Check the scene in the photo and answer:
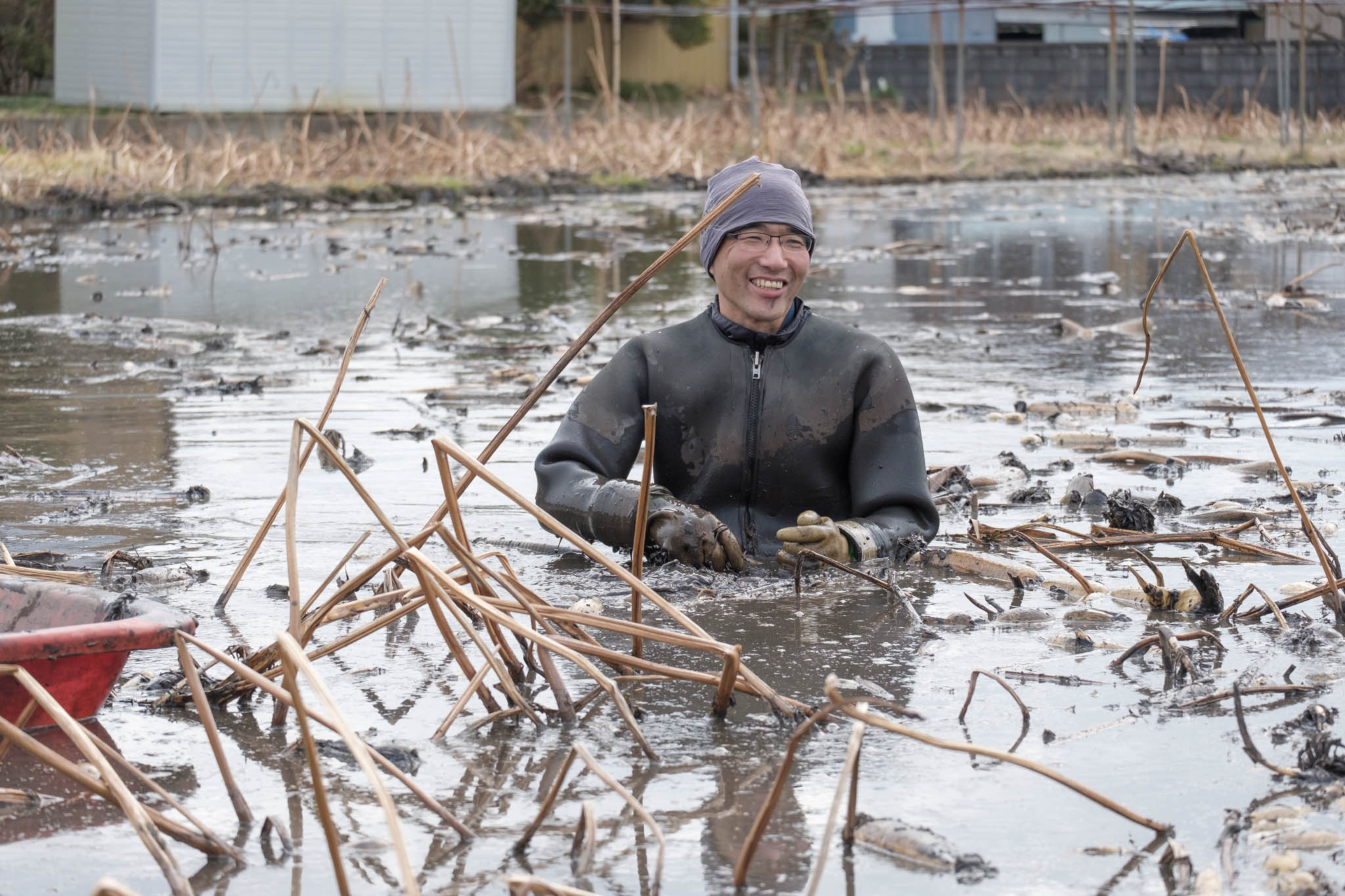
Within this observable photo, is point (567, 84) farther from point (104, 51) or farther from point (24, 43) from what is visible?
point (24, 43)

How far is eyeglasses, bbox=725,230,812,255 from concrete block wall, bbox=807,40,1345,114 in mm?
35204

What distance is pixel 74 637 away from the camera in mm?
3031

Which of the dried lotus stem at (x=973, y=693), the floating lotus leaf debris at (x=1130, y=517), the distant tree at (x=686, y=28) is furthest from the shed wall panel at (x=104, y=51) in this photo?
the dried lotus stem at (x=973, y=693)

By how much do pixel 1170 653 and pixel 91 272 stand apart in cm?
1068

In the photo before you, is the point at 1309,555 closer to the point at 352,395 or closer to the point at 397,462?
the point at 397,462

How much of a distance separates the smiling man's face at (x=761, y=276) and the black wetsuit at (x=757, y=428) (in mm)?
60

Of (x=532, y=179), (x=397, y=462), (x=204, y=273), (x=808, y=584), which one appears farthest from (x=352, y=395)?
(x=532, y=179)

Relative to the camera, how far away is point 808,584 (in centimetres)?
437

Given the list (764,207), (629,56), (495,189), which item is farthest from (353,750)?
(629,56)

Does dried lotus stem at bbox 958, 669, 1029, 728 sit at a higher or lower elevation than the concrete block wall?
lower

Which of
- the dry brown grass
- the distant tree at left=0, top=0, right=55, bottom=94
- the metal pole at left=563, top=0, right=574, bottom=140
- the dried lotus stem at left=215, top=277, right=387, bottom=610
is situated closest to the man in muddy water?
the dried lotus stem at left=215, top=277, right=387, bottom=610

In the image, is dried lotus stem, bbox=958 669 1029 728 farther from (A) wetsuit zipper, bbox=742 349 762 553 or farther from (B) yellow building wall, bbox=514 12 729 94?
(B) yellow building wall, bbox=514 12 729 94

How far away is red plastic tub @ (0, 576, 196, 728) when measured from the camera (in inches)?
119

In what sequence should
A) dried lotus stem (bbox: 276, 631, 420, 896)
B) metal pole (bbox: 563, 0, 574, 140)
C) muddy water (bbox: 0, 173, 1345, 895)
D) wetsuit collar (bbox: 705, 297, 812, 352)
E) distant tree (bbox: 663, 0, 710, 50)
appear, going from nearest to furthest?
dried lotus stem (bbox: 276, 631, 420, 896), muddy water (bbox: 0, 173, 1345, 895), wetsuit collar (bbox: 705, 297, 812, 352), metal pole (bbox: 563, 0, 574, 140), distant tree (bbox: 663, 0, 710, 50)
